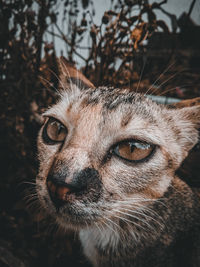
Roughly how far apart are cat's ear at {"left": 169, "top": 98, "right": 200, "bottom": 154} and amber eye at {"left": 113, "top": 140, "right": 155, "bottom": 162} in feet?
1.30

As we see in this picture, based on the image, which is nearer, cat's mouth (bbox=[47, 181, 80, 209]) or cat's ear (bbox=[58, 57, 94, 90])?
cat's mouth (bbox=[47, 181, 80, 209])

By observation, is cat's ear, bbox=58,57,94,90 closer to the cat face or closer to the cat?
the cat

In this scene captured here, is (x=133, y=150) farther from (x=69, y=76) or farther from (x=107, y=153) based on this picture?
(x=69, y=76)

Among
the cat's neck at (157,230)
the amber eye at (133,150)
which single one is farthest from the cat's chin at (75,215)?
the amber eye at (133,150)

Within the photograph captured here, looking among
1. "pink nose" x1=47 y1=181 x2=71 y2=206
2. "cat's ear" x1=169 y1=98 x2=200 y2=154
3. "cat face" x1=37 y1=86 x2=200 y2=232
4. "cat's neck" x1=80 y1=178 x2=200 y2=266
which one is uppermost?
"cat's ear" x1=169 y1=98 x2=200 y2=154

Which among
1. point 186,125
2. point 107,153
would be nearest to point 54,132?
point 107,153

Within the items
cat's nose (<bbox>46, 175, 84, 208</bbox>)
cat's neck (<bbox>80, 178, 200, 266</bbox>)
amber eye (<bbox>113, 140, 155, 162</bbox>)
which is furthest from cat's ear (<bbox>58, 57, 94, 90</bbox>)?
cat's neck (<bbox>80, 178, 200, 266</bbox>)

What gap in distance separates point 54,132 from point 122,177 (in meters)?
0.62

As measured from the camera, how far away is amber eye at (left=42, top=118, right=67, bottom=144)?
1.35 m

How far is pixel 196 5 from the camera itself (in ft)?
5.11

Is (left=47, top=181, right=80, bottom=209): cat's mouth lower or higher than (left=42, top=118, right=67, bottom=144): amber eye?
lower

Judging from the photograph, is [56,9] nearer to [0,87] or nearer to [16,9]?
[16,9]

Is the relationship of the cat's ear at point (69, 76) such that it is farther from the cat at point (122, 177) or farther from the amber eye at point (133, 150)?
the amber eye at point (133, 150)

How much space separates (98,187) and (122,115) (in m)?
0.48
